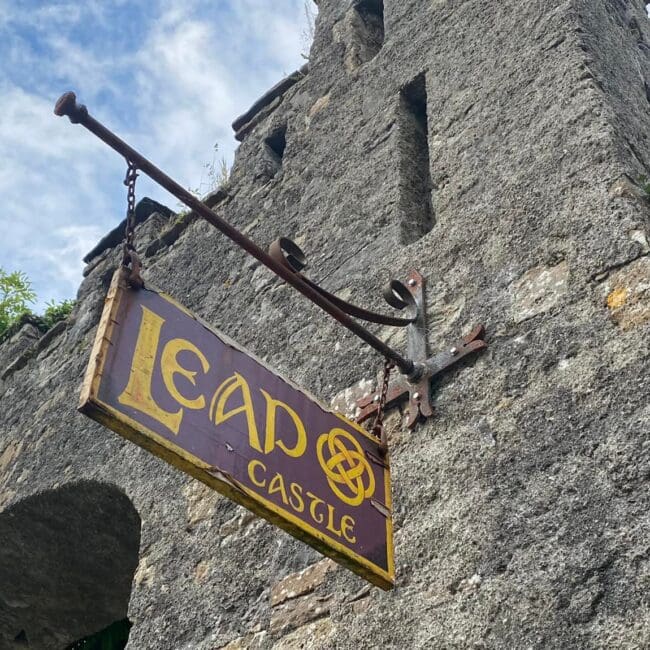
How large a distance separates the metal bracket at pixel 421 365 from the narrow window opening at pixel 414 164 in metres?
0.59

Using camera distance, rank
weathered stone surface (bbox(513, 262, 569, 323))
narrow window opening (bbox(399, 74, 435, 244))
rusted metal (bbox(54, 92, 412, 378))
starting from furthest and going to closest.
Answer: narrow window opening (bbox(399, 74, 435, 244)) → weathered stone surface (bbox(513, 262, 569, 323)) → rusted metal (bbox(54, 92, 412, 378))

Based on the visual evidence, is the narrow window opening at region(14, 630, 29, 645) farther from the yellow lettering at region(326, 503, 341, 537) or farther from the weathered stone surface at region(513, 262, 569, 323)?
the weathered stone surface at region(513, 262, 569, 323)

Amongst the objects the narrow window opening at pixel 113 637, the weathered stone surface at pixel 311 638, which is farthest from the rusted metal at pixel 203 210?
the narrow window opening at pixel 113 637

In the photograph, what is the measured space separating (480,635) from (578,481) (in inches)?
17.2

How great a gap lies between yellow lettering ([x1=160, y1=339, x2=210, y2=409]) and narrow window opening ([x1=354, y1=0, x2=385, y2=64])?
3.03m

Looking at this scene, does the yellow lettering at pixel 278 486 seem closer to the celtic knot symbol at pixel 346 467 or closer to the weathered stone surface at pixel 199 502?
the celtic knot symbol at pixel 346 467

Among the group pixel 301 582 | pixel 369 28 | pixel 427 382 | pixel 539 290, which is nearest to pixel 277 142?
pixel 369 28

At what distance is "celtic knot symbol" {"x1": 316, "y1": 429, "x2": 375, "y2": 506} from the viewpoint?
8.41 ft

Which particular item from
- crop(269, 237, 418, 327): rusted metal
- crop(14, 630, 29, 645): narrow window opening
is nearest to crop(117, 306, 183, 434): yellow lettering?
crop(269, 237, 418, 327): rusted metal

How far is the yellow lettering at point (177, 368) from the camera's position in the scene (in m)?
2.38

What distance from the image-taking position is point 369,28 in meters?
5.45

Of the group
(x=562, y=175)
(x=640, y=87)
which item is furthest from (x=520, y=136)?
(x=640, y=87)

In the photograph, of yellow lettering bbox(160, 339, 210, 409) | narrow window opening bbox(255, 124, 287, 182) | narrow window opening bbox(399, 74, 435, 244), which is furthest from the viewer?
narrow window opening bbox(255, 124, 287, 182)

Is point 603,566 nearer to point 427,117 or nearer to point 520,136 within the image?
→ point 520,136
